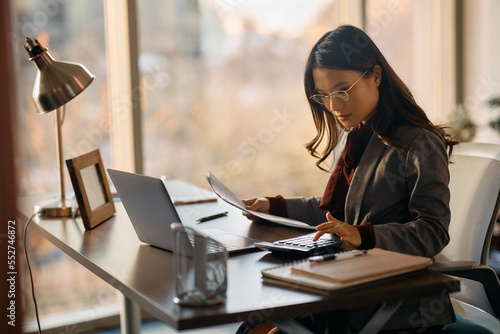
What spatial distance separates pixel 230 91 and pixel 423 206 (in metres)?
1.90

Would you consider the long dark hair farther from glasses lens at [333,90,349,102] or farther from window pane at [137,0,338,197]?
window pane at [137,0,338,197]

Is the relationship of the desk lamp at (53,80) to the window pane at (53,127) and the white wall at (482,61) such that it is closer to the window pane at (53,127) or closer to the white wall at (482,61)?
the window pane at (53,127)

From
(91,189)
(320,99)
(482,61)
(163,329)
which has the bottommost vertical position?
(163,329)

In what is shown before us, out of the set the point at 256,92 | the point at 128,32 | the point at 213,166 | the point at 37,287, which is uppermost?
the point at 128,32

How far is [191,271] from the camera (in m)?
1.03

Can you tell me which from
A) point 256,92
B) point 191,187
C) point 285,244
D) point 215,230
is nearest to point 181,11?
point 256,92

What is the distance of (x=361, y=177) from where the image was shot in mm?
1617

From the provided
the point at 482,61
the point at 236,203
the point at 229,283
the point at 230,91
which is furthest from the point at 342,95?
the point at 482,61

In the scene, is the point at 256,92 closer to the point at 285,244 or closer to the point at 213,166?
the point at 213,166

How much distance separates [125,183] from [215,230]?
317mm

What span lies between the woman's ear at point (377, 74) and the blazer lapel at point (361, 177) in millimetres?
150

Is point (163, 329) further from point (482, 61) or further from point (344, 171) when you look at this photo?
point (482, 61)

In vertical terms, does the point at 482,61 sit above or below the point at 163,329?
above

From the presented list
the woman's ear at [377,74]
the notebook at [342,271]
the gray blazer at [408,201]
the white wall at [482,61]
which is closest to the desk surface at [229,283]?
the notebook at [342,271]
